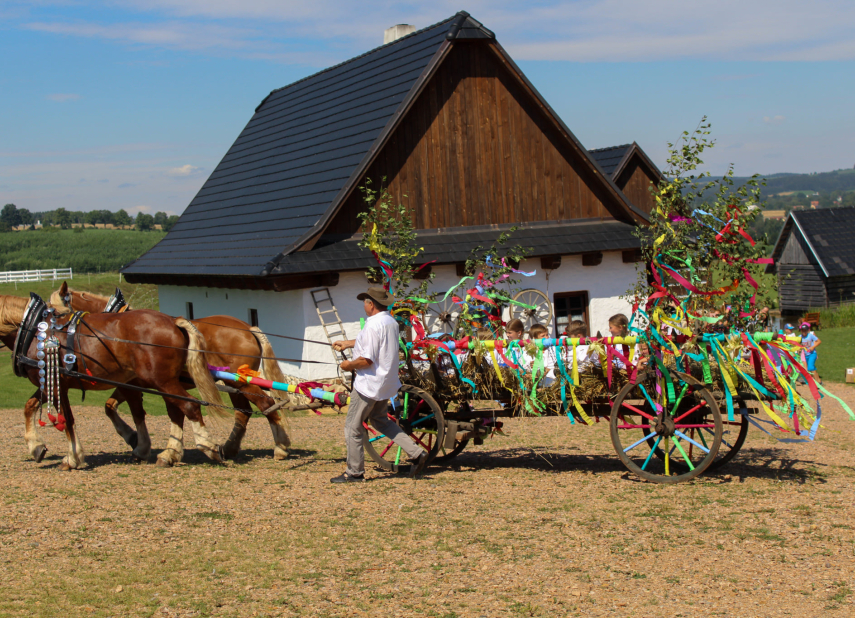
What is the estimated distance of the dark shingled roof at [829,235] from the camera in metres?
32.7

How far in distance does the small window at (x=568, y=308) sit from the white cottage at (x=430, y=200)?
29 millimetres

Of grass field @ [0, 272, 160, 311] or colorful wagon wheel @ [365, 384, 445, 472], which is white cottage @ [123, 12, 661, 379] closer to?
colorful wagon wheel @ [365, 384, 445, 472]

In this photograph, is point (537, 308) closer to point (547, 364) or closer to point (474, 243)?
point (474, 243)

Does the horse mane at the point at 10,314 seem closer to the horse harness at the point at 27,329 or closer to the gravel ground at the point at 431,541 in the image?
the horse harness at the point at 27,329

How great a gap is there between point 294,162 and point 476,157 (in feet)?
14.2

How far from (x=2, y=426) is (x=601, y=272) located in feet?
37.8

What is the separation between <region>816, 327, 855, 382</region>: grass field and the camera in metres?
18.6

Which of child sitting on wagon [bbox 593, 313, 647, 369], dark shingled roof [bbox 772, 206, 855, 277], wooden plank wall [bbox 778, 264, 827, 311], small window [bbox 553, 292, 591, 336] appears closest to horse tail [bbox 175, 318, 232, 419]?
child sitting on wagon [bbox 593, 313, 647, 369]

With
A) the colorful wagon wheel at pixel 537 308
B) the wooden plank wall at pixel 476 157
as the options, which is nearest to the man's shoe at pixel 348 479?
the wooden plank wall at pixel 476 157

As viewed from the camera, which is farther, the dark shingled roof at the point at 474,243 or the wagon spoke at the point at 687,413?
the dark shingled roof at the point at 474,243

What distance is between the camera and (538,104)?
16688 mm

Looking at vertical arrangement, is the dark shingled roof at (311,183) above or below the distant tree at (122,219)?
below

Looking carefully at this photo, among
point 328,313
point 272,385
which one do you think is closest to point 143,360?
point 272,385

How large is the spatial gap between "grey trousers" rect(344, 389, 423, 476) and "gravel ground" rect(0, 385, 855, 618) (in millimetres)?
257
